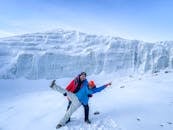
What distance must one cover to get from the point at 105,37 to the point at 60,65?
19.8 meters

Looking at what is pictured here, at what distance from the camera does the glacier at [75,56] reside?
84.2 meters

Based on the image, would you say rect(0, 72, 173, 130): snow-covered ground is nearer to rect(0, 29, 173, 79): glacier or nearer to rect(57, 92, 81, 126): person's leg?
A: rect(57, 92, 81, 126): person's leg

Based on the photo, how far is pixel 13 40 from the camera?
97.7 m

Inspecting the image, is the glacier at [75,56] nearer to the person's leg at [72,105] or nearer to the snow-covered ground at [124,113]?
the snow-covered ground at [124,113]

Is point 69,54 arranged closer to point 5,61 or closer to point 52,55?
point 52,55

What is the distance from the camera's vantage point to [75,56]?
298ft

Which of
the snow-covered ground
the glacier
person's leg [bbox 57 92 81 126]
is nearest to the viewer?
the snow-covered ground

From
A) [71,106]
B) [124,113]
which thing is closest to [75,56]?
[124,113]

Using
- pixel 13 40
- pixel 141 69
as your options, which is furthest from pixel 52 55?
pixel 141 69

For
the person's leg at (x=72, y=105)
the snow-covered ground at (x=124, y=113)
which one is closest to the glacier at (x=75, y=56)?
the snow-covered ground at (x=124, y=113)

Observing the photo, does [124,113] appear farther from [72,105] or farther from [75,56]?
[75,56]

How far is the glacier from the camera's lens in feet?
276

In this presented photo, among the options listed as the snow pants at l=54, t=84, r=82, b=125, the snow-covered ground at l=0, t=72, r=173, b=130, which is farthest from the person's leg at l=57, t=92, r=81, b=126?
the snow-covered ground at l=0, t=72, r=173, b=130

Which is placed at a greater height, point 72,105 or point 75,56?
point 72,105
